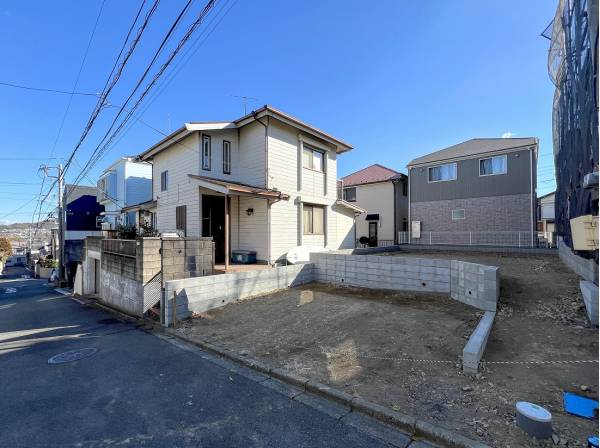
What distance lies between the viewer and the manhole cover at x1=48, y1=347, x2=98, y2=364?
16.7ft

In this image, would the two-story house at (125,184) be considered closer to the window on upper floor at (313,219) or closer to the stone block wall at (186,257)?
the window on upper floor at (313,219)

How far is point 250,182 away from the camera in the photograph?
11406 millimetres

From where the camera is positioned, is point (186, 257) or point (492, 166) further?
point (492, 166)

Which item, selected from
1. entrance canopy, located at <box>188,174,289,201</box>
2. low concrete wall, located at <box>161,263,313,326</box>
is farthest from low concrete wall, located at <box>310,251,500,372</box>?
entrance canopy, located at <box>188,174,289,201</box>

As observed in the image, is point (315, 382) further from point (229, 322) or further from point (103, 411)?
point (229, 322)

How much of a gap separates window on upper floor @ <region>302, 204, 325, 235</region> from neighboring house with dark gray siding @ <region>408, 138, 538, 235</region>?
29.7ft

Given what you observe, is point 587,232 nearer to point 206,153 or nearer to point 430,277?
point 430,277

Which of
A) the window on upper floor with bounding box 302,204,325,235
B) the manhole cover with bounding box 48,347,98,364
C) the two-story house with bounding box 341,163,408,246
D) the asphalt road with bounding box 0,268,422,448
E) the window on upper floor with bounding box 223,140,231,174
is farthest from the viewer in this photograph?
the two-story house with bounding box 341,163,408,246

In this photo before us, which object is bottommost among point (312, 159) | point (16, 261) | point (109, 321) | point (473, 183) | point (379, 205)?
Result: point (16, 261)

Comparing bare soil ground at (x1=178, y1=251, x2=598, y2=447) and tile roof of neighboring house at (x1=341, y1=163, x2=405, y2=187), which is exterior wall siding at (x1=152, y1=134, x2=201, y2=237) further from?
tile roof of neighboring house at (x1=341, y1=163, x2=405, y2=187)

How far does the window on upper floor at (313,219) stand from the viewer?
12.4m

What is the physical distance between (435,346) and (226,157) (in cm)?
977

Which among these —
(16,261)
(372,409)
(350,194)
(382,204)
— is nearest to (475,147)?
(382,204)

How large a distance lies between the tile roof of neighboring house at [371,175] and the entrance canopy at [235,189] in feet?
42.4
